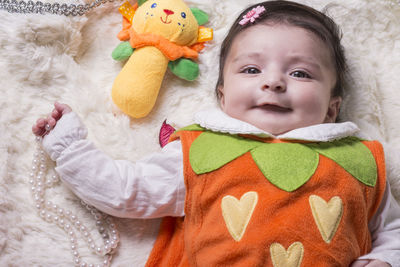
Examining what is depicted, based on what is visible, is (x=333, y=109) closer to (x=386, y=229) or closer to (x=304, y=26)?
(x=304, y=26)

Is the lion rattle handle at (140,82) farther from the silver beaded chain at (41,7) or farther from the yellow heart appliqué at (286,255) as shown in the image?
the yellow heart appliqué at (286,255)

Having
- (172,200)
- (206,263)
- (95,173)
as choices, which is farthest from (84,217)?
(206,263)

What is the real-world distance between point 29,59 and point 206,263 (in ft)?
2.52

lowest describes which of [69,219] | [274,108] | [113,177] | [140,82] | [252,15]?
[69,219]

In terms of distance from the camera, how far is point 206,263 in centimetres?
97

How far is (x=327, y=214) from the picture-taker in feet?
3.11

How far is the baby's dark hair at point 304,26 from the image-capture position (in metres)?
1.16

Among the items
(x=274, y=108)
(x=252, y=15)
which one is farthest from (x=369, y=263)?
(x=252, y=15)

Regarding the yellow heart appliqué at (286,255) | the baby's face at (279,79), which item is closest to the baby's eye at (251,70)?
the baby's face at (279,79)

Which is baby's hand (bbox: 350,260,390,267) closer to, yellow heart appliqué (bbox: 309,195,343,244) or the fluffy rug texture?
yellow heart appliqué (bbox: 309,195,343,244)

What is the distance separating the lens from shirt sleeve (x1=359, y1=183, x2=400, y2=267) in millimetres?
1024

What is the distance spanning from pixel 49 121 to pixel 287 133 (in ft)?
2.03

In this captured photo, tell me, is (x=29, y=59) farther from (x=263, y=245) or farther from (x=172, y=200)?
(x=263, y=245)

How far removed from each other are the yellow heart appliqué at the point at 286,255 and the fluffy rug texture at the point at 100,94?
0.36m
